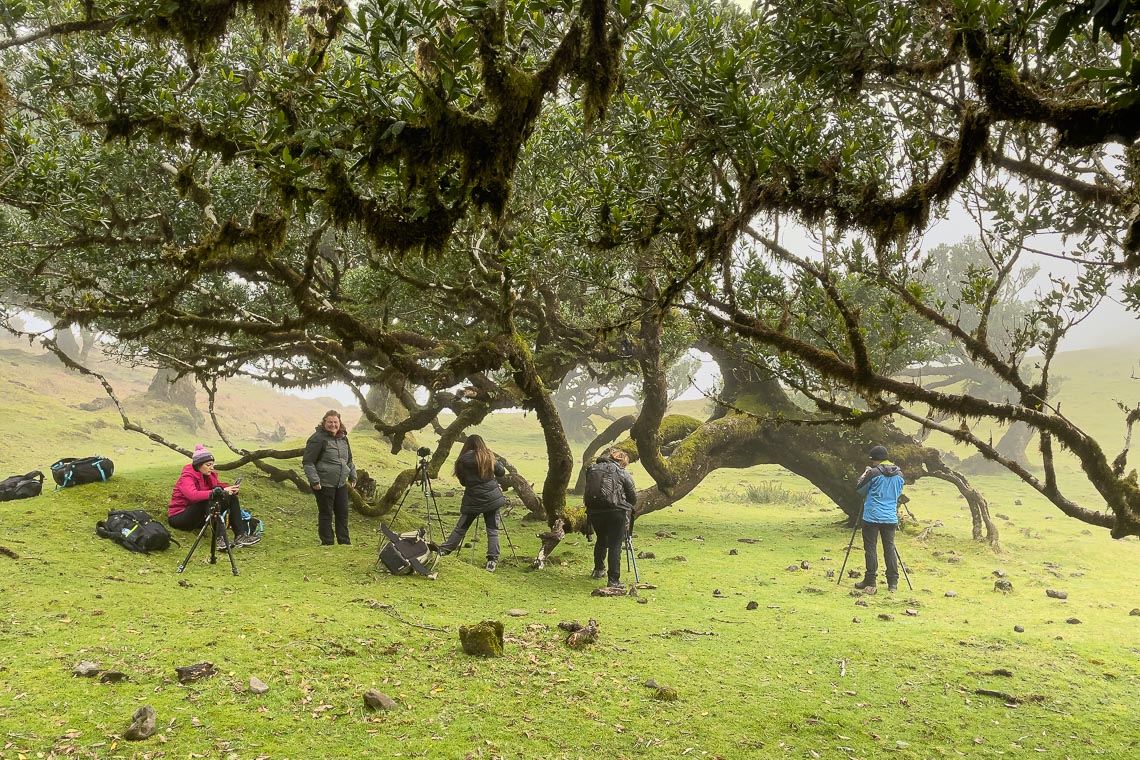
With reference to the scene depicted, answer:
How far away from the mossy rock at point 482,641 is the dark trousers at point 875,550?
8583mm

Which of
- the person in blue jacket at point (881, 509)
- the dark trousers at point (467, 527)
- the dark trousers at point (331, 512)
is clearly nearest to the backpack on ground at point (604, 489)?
the dark trousers at point (467, 527)

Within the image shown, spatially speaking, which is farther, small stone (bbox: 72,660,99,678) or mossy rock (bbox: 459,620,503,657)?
mossy rock (bbox: 459,620,503,657)

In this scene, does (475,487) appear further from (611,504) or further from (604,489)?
(611,504)

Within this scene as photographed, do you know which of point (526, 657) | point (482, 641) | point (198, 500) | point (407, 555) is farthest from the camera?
point (198, 500)

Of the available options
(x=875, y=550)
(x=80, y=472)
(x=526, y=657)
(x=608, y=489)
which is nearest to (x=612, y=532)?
(x=608, y=489)

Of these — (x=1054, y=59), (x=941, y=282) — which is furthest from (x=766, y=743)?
(x=941, y=282)

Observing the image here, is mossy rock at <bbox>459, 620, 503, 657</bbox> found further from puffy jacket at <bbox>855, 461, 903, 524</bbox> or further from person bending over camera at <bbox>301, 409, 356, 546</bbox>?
puffy jacket at <bbox>855, 461, 903, 524</bbox>

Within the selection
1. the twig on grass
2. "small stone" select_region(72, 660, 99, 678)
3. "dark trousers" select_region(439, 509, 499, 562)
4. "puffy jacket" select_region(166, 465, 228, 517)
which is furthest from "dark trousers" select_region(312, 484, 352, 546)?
"small stone" select_region(72, 660, 99, 678)

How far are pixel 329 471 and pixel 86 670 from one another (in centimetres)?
624

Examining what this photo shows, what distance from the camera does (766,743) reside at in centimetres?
573

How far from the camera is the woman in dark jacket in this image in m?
11.6

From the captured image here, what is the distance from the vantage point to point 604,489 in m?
11.3

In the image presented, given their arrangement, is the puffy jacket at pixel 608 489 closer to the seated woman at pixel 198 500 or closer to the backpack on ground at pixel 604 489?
the backpack on ground at pixel 604 489

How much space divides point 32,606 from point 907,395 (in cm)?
1044
